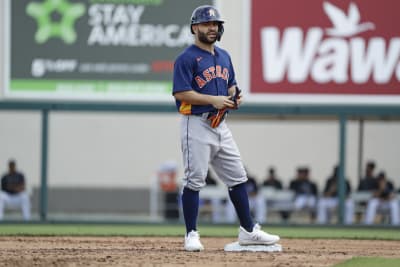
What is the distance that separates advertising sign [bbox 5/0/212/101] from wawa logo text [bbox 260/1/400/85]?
125 centimetres

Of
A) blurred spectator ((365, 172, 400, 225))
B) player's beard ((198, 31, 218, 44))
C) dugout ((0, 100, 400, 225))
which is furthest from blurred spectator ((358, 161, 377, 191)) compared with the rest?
player's beard ((198, 31, 218, 44))

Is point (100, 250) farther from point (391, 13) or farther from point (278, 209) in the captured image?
point (278, 209)

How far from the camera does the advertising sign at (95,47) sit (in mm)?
14227

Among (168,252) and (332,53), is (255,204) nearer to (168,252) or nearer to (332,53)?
(332,53)

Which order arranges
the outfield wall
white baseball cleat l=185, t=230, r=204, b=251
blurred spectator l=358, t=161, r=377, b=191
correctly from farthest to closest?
the outfield wall → blurred spectator l=358, t=161, r=377, b=191 → white baseball cleat l=185, t=230, r=204, b=251

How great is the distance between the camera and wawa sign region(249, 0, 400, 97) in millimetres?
14445

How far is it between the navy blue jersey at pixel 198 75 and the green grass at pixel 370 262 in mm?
1446

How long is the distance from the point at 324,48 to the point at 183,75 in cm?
763

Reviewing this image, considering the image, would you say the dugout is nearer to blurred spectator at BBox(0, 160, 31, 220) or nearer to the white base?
blurred spectator at BBox(0, 160, 31, 220)

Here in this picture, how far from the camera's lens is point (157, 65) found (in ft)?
47.0

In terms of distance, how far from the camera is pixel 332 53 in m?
14.5

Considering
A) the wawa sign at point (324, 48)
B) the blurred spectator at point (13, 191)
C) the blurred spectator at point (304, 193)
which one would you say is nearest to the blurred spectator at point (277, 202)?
the blurred spectator at point (304, 193)

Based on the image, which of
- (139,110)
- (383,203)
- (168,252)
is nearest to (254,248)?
(168,252)

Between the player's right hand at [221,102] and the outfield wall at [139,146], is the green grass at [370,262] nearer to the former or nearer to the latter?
the player's right hand at [221,102]
